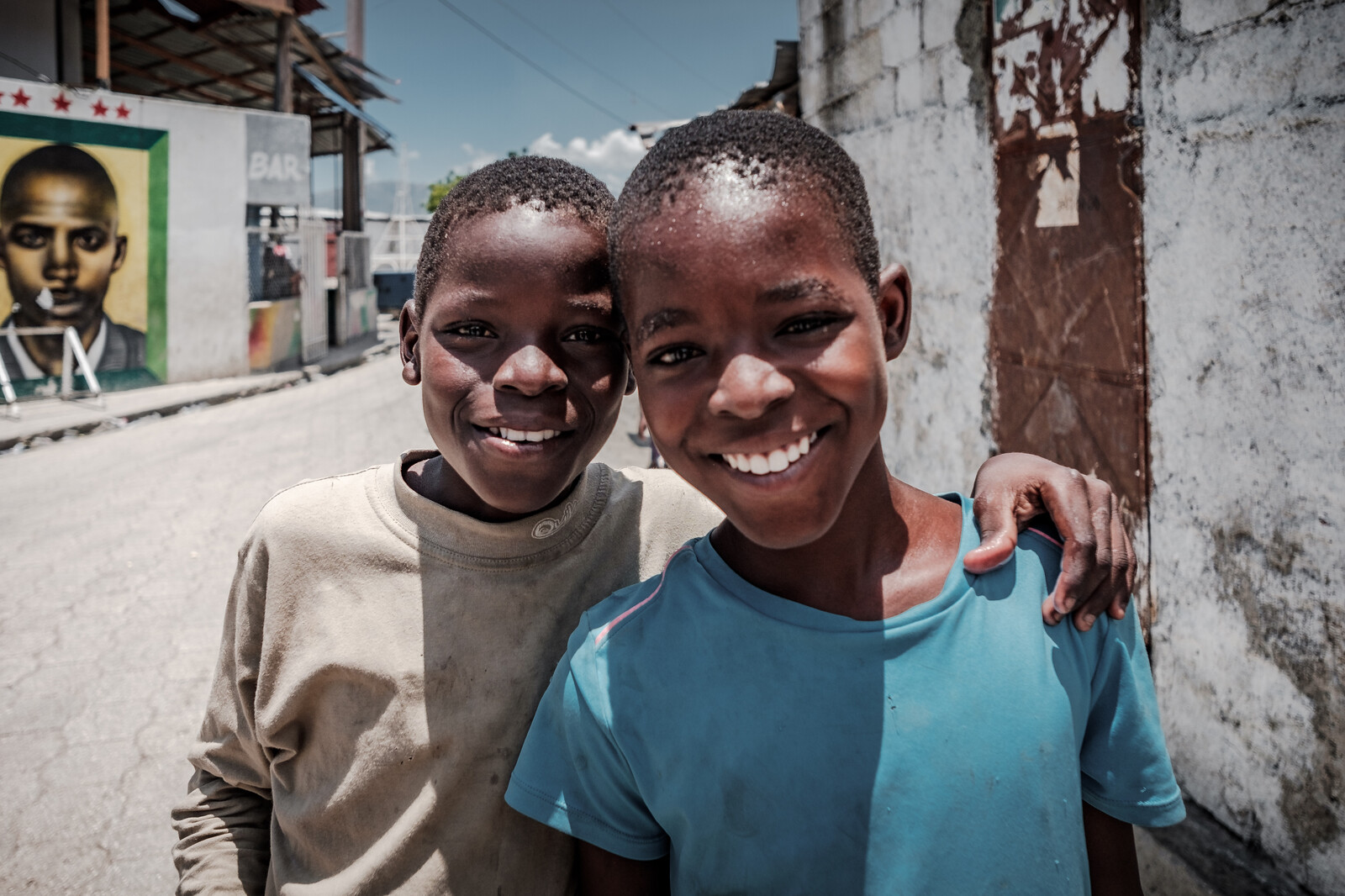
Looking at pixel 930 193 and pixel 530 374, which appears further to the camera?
pixel 930 193

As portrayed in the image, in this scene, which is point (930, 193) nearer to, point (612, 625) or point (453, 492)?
point (453, 492)

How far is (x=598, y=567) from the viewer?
1.43 meters

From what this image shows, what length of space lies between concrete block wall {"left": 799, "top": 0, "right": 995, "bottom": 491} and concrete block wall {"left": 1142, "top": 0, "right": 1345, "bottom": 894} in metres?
0.94

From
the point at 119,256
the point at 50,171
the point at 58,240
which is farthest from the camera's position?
the point at 119,256

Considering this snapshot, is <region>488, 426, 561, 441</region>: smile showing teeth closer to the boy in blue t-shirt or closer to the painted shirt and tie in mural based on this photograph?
the boy in blue t-shirt

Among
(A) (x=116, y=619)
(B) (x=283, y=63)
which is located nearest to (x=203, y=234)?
(B) (x=283, y=63)

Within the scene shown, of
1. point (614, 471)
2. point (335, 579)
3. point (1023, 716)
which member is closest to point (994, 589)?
point (1023, 716)

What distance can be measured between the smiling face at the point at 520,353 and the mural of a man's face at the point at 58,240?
1189 cm

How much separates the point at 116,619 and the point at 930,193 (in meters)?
4.39

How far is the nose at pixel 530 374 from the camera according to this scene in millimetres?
1195

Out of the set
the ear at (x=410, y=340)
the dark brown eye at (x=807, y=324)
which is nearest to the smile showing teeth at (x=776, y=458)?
the dark brown eye at (x=807, y=324)

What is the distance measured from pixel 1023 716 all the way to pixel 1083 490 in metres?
0.33

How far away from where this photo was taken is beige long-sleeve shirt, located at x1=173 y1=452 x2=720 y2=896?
1285 millimetres

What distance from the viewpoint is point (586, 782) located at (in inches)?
45.0
